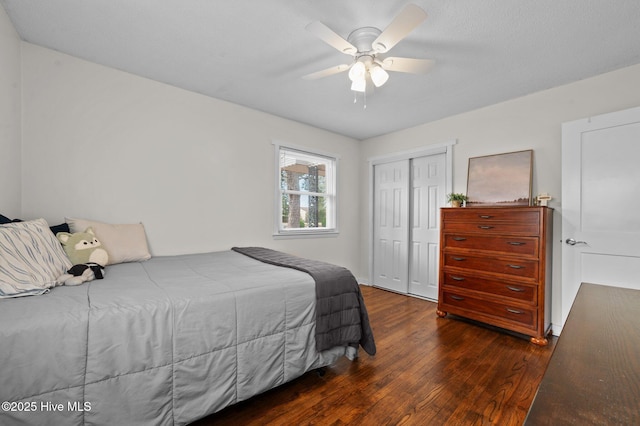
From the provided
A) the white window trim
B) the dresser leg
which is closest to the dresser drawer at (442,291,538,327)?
the dresser leg

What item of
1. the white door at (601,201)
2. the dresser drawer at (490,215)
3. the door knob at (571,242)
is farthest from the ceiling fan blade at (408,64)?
the door knob at (571,242)

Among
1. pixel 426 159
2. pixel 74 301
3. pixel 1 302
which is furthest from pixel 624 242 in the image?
pixel 1 302

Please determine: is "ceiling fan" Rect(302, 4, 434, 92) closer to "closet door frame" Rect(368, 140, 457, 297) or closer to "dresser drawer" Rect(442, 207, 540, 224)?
"dresser drawer" Rect(442, 207, 540, 224)

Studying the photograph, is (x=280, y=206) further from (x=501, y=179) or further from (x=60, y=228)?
(x=501, y=179)

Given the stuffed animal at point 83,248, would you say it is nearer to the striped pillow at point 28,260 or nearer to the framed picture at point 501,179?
the striped pillow at point 28,260

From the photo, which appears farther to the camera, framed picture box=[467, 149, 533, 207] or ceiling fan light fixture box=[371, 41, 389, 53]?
framed picture box=[467, 149, 533, 207]

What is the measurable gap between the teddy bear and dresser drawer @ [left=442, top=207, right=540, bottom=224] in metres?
3.18

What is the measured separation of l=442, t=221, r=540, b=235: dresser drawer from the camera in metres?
2.54

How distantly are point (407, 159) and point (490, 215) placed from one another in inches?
60.7

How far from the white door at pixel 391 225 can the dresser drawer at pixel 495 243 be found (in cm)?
98

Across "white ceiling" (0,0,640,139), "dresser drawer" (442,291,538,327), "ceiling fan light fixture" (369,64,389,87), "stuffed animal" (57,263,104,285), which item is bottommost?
"dresser drawer" (442,291,538,327)

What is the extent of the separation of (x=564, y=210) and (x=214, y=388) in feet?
10.6

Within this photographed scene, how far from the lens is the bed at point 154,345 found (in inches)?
42.2

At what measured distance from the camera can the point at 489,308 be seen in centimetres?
276
